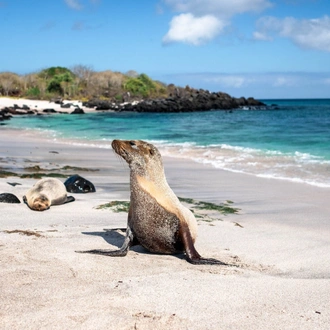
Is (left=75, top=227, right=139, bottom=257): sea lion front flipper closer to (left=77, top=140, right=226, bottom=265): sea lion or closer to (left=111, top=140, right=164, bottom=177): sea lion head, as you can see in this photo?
(left=77, top=140, right=226, bottom=265): sea lion

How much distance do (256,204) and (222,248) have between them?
11.7 ft

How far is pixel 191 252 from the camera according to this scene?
5254mm

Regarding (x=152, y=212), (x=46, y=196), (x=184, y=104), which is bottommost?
(x=46, y=196)

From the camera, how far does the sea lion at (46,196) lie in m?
7.84

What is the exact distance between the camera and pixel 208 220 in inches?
295

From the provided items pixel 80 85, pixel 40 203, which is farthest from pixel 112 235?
pixel 80 85

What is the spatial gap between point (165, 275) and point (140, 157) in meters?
1.53

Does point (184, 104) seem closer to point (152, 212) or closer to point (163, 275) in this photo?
point (152, 212)

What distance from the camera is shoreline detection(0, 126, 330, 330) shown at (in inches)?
141

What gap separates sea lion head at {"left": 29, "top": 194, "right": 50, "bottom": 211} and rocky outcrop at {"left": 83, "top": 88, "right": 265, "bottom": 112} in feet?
201

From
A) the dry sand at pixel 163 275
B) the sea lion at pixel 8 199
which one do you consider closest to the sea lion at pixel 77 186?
the dry sand at pixel 163 275

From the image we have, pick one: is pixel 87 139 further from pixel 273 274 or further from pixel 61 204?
pixel 273 274

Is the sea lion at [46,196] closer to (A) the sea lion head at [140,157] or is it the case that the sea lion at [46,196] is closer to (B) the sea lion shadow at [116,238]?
(B) the sea lion shadow at [116,238]

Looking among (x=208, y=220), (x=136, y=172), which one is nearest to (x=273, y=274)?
(x=136, y=172)
